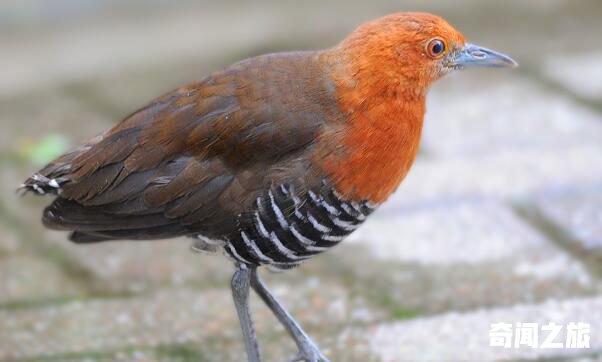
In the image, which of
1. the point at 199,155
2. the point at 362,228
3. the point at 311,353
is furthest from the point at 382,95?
the point at 362,228

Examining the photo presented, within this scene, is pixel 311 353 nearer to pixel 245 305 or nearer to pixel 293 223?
pixel 245 305

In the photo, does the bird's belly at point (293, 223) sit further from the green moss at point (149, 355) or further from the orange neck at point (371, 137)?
the green moss at point (149, 355)

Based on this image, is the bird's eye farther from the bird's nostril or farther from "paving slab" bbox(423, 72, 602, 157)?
"paving slab" bbox(423, 72, 602, 157)

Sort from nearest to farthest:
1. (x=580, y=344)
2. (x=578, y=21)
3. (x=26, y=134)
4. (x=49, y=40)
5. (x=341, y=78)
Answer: (x=341, y=78) → (x=580, y=344) → (x=26, y=134) → (x=49, y=40) → (x=578, y=21)

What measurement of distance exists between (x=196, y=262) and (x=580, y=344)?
1967 mm

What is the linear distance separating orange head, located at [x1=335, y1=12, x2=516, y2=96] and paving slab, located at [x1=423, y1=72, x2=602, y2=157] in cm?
243

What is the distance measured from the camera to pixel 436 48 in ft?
13.0

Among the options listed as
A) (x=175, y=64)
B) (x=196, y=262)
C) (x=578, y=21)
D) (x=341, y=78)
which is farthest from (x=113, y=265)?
(x=578, y=21)

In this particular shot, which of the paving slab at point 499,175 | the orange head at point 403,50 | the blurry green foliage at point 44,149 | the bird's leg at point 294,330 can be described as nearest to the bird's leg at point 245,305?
the bird's leg at point 294,330

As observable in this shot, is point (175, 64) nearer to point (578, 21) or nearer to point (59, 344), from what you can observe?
point (578, 21)

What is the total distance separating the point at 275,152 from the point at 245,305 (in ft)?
2.11

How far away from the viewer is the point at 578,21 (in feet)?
27.7

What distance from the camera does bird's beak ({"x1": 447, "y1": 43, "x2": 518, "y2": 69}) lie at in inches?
159

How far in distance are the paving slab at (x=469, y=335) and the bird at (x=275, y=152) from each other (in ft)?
2.03
